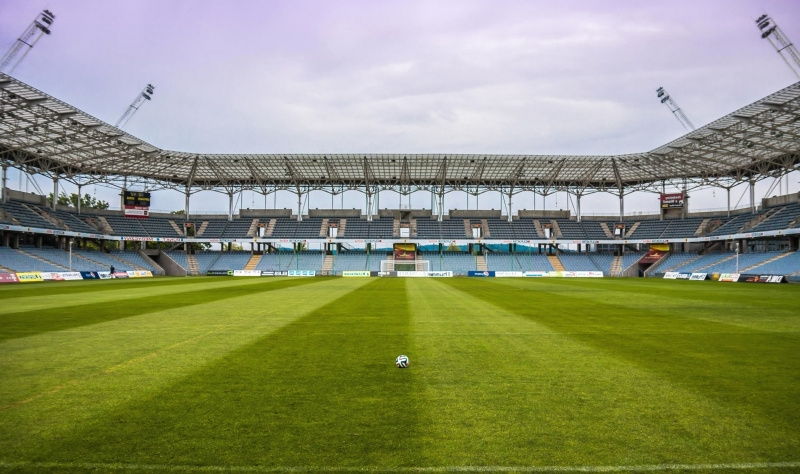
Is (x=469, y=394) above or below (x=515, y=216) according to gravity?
below

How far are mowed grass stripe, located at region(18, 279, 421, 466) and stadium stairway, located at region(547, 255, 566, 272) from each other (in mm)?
56862

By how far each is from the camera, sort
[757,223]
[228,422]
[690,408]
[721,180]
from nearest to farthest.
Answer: [228,422]
[690,408]
[757,223]
[721,180]

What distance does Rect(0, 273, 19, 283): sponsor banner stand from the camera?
1414 inches

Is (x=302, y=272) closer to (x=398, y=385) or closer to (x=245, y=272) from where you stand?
(x=245, y=272)

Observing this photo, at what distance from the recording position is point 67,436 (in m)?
4.42

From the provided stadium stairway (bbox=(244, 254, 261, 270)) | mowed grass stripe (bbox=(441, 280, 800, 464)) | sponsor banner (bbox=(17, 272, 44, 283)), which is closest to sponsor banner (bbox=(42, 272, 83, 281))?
sponsor banner (bbox=(17, 272, 44, 283))

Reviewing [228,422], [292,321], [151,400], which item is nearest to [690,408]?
[228,422]

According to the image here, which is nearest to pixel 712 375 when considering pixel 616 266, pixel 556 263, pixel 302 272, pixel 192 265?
pixel 302 272

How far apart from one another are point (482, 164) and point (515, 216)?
15.6 m

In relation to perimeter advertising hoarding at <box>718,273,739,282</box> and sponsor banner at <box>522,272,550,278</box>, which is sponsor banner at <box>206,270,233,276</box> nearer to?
sponsor banner at <box>522,272,550,278</box>

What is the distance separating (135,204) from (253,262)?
16.5 m

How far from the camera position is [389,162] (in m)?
57.7

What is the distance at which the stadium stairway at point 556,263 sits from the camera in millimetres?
60700

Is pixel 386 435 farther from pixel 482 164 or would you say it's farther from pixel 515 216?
pixel 515 216
